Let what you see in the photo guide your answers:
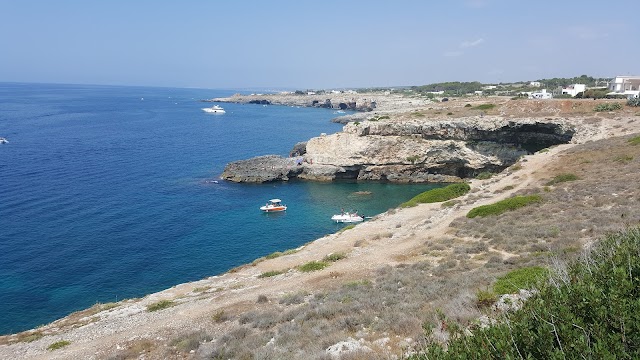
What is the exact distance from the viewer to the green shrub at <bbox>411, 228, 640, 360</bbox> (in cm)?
506

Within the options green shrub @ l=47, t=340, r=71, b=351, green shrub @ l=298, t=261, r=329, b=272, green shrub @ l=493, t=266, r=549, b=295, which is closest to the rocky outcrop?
green shrub @ l=298, t=261, r=329, b=272

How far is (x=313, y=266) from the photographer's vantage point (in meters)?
21.7

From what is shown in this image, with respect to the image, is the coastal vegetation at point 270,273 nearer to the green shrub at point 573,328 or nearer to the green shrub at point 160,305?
the green shrub at point 160,305

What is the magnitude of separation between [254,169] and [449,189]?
33.4 m

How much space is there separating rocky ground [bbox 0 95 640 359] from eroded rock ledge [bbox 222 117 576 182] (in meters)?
25.9

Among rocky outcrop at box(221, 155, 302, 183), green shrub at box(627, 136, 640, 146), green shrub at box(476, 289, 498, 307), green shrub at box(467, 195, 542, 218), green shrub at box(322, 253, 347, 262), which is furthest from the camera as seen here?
rocky outcrop at box(221, 155, 302, 183)

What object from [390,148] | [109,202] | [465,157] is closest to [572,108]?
[465,157]

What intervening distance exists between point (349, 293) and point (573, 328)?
10152 millimetres

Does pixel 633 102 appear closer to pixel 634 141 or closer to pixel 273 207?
pixel 634 141

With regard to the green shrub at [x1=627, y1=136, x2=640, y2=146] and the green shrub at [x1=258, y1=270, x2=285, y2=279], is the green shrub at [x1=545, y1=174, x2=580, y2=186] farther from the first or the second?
the green shrub at [x1=258, y1=270, x2=285, y2=279]

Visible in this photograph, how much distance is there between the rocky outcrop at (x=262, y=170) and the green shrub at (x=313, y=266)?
126 feet

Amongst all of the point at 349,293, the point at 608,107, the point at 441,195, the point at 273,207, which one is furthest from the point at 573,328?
the point at 608,107

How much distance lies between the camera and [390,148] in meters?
60.6

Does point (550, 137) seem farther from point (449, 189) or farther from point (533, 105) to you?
point (449, 189)
